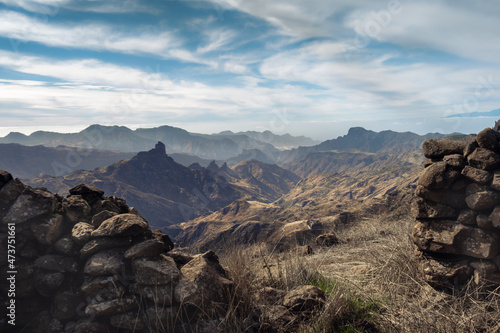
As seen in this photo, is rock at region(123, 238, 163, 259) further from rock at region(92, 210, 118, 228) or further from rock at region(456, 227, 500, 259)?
rock at region(456, 227, 500, 259)

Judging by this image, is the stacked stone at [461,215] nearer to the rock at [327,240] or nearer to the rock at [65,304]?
the rock at [327,240]

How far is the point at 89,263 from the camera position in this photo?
5199 mm

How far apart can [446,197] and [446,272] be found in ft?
5.32

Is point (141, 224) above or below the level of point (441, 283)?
above

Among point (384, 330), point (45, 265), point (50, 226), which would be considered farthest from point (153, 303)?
point (384, 330)

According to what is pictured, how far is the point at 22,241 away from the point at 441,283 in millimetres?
8883

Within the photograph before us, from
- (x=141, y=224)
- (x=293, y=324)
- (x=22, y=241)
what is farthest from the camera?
(x=141, y=224)

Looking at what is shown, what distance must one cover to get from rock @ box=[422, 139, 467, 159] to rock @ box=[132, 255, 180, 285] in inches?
263

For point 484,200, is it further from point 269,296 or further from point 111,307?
point 111,307

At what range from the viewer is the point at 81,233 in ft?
18.4

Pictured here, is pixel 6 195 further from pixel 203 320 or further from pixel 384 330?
pixel 384 330

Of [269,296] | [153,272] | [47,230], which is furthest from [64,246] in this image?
[269,296]

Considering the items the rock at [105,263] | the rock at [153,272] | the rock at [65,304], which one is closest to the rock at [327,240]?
the rock at [153,272]

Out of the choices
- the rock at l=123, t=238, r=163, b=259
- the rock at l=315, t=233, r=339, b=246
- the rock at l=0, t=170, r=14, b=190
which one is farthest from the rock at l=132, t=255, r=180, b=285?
the rock at l=315, t=233, r=339, b=246
